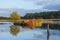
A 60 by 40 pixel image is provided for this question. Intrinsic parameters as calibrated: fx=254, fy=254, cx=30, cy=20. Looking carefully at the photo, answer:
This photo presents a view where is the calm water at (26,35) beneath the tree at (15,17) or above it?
beneath

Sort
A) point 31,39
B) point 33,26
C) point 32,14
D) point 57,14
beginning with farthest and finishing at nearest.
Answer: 1. point 57,14
2. point 32,14
3. point 33,26
4. point 31,39

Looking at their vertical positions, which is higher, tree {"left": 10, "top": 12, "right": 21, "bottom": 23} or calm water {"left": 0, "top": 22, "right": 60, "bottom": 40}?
tree {"left": 10, "top": 12, "right": 21, "bottom": 23}

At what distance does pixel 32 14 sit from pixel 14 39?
8523 millimetres

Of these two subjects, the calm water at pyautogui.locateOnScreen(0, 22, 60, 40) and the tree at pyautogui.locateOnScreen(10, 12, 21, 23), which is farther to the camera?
the tree at pyautogui.locateOnScreen(10, 12, 21, 23)

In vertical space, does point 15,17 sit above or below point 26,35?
above

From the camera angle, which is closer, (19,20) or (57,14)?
(19,20)

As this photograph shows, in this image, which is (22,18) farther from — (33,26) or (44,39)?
(44,39)

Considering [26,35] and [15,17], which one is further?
[15,17]

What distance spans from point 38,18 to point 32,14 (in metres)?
0.68

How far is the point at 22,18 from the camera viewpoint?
787 inches

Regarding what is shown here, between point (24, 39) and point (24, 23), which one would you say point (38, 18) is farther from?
point (24, 39)

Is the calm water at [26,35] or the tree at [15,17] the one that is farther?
the tree at [15,17]

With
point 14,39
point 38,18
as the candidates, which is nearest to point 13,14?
point 38,18

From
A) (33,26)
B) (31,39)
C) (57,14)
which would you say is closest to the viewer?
(31,39)
